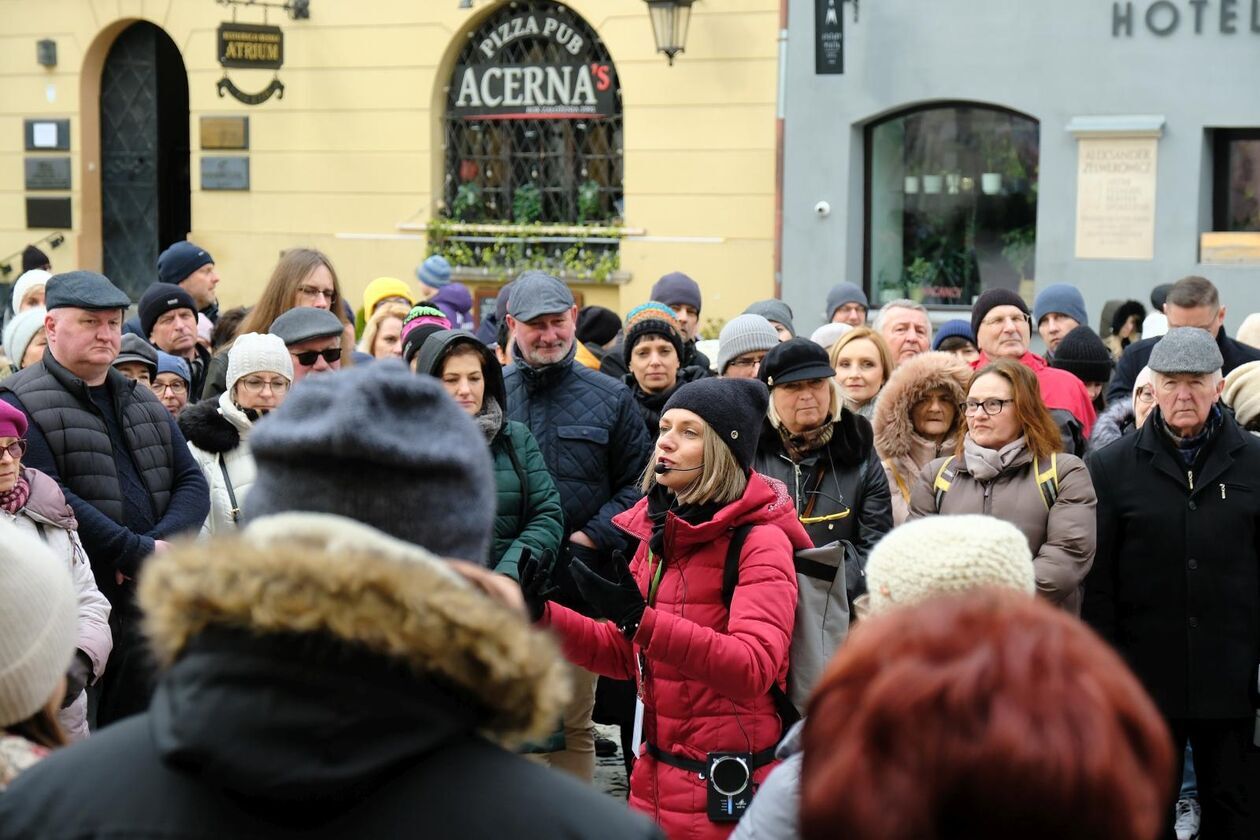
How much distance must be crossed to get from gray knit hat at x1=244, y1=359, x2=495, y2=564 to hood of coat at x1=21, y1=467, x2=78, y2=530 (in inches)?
130

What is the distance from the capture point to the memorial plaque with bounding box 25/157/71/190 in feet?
57.4

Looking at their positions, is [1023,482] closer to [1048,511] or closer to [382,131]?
[1048,511]

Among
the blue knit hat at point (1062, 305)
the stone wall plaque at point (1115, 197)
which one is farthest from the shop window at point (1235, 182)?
the blue knit hat at point (1062, 305)

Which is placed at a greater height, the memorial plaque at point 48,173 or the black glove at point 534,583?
the memorial plaque at point 48,173

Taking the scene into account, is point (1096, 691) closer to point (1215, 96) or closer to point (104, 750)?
point (104, 750)

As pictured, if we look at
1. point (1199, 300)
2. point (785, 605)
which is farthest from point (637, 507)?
point (1199, 300)

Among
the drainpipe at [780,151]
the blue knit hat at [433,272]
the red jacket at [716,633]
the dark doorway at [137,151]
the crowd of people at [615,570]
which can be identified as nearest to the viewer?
the crowd of people at [615,570]

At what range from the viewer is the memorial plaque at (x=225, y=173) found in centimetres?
1683

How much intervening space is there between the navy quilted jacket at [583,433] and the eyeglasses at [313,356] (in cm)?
77

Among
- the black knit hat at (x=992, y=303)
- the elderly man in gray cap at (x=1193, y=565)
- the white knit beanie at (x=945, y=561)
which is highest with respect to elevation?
the black knit hat at (x=992, y=303)

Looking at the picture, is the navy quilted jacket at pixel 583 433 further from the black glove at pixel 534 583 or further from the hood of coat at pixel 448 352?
the black glove at pixel 534 583

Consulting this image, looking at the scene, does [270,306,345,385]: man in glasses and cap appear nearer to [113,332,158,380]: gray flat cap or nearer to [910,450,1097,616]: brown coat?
[113,332,158,380]: gray flat cap

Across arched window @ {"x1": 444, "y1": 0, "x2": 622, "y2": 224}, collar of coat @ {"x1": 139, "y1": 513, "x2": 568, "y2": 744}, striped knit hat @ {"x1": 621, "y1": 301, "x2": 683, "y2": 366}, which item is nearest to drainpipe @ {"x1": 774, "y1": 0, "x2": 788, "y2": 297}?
arched window @ {"x1": 444, "y1": 0, "x2": 622, "y2": 224}

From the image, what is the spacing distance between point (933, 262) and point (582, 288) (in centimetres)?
330
